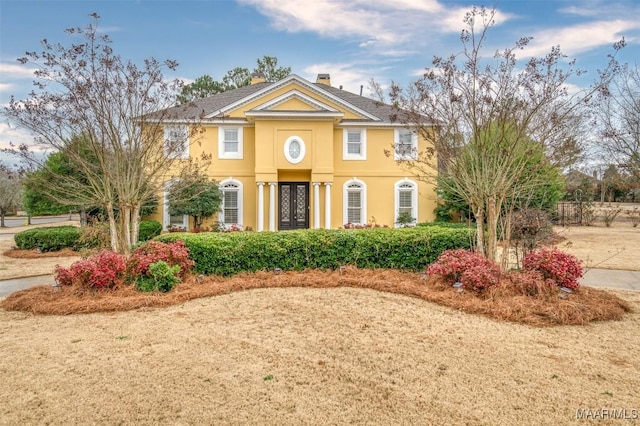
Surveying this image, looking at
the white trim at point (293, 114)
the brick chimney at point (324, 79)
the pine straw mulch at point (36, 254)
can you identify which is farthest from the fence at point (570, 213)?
the pine straw mulch at point (36, 254)

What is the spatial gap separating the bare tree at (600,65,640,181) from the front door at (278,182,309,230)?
677 inches

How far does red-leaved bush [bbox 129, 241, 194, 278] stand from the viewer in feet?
23.7

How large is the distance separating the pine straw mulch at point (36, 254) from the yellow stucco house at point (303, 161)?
15.3 feet

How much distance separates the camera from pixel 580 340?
16.2 ft

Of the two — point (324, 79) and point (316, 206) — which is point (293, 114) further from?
point (324, 79)

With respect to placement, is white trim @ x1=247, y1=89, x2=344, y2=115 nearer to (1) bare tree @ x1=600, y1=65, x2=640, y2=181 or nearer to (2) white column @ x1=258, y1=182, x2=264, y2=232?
(2) white column @ x1=258, y1=182, x2=264, y2=232

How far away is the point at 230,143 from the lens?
17.5m

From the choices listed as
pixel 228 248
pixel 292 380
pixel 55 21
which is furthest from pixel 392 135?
pixel 292 380

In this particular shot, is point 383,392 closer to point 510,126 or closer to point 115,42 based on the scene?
point 510,126

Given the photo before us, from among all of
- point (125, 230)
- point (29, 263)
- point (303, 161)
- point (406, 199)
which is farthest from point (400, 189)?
point (29, 263)

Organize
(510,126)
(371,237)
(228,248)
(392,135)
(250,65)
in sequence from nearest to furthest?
(510,126)
(228,248)
(371,237)
(392,135)
(250,65)

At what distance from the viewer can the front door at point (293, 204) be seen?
1764 cm

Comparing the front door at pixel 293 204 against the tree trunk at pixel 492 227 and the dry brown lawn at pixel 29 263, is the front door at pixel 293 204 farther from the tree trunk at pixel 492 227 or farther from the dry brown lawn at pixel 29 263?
the tree trunk at pixel 492 227

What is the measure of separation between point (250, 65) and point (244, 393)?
34.3m
